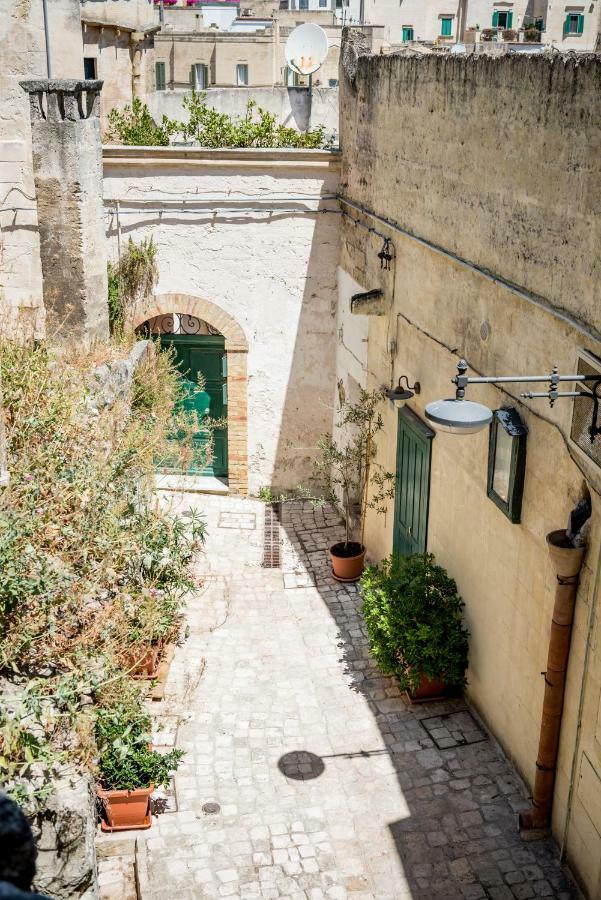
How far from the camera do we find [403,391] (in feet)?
32.1

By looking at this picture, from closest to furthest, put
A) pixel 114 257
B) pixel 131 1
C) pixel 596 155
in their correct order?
pixel 596 155 → pixel 114 257 → pixel 131 1

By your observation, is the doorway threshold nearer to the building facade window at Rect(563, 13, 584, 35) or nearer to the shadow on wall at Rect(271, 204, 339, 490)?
the shadow on wall at Rect(271, 204, 339, 490)

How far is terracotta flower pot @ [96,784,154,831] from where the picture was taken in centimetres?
695

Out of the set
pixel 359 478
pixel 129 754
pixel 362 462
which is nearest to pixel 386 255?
pixel 362 462

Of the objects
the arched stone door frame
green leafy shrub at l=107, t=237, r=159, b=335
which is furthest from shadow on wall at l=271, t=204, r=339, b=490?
green leafy shrub at l=107, t=237, r=159, b=335

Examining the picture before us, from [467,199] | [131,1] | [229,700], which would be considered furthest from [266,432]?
[131,1]

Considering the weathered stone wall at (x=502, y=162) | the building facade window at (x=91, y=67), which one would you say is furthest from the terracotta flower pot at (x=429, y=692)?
the building facade window at (x=91, y=67)

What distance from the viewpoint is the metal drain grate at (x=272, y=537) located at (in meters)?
11.8

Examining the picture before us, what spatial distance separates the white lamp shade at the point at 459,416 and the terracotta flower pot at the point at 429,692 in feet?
11.8

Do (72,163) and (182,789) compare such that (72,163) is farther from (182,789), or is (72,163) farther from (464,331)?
(182,789)

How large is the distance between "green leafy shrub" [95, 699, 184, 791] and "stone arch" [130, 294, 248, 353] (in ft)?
23.1

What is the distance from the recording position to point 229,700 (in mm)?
8875

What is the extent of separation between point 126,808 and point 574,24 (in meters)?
31.8

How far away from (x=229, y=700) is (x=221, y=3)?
39489 mm
